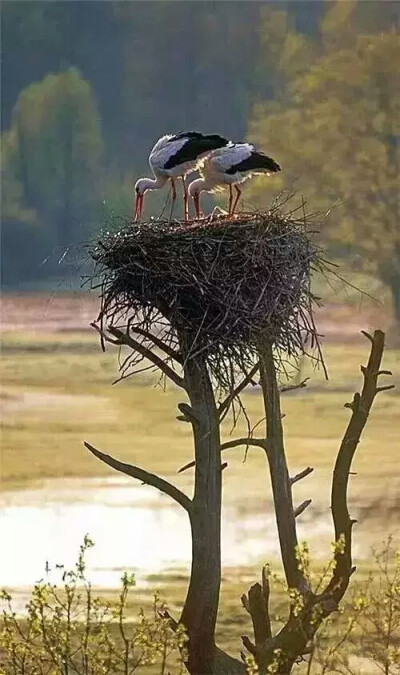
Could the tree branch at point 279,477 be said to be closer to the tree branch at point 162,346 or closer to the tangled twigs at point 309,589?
the tangled twigs at point 309,589

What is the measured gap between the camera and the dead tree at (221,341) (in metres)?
1.89

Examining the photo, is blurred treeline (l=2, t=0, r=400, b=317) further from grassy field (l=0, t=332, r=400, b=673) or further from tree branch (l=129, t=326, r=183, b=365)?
tree branch (l=129, t=326, r=183, b=365)

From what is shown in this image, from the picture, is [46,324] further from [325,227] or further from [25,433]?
[325,227]

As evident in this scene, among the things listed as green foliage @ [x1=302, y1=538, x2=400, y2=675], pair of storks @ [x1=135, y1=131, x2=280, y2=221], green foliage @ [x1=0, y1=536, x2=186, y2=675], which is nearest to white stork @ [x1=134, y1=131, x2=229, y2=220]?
pair of storks @ [x1=135, y1=131, x2=280, y2=221]

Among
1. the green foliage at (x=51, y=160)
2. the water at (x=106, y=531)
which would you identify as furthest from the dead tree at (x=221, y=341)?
the green foliage at (x=51, y=160)

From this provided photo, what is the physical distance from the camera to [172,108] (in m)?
2.61

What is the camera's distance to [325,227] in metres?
2.49

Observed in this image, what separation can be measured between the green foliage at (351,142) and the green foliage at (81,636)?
0.80 meters

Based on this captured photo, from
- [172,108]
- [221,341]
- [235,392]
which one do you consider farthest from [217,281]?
[172,108]

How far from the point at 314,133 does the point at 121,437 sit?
27.7 inches

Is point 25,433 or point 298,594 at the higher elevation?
point 25,433

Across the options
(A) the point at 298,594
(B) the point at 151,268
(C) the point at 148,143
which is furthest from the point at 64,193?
(A) the point at 298,594

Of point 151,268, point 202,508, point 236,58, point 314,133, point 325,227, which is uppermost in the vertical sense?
point 236,58

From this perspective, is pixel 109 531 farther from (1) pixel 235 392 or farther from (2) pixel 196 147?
(2) pixel 196 147
